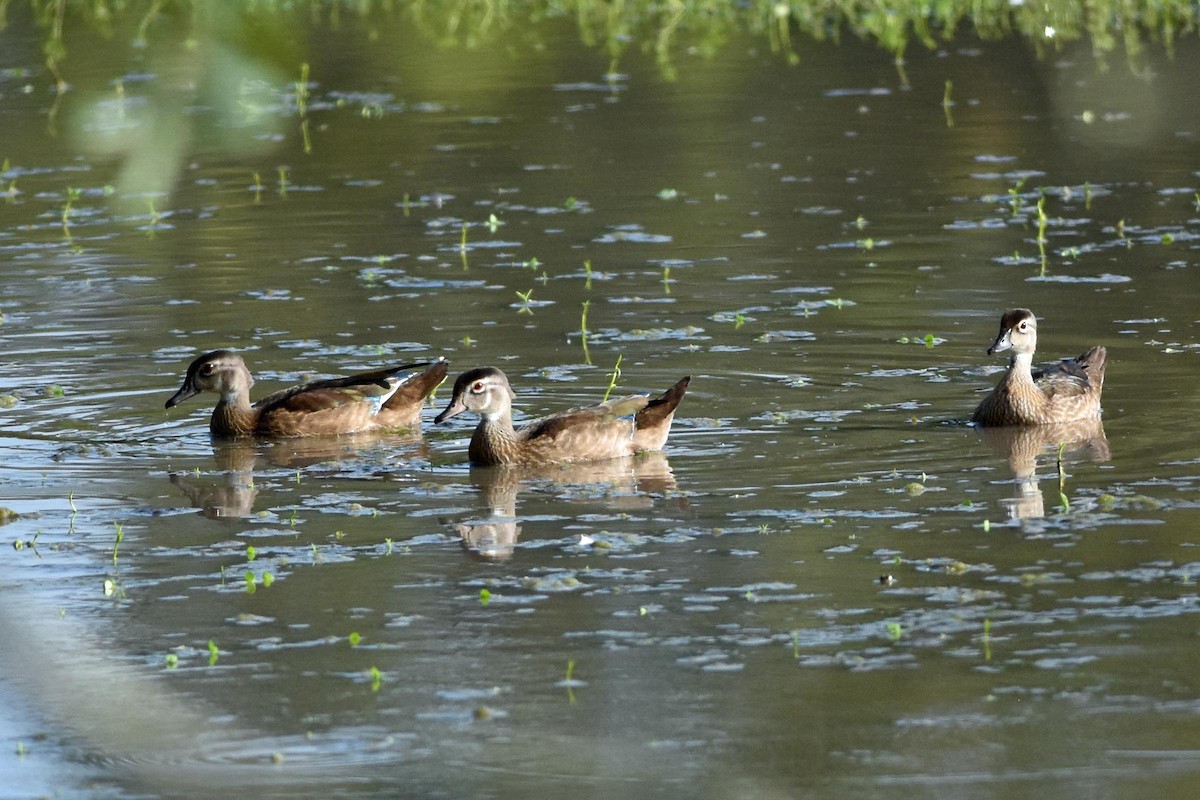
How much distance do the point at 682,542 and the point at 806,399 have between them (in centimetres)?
341

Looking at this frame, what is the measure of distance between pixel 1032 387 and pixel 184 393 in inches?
206

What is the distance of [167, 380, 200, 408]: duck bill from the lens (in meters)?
12.9

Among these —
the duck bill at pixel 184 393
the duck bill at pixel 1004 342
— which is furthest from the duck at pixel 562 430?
the duck bill at pixel 184 393

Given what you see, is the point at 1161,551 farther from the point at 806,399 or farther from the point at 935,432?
the point at 806,399

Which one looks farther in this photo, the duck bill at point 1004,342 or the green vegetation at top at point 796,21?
the green vegetation at top at point 796,21

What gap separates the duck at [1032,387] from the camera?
12.1 metres

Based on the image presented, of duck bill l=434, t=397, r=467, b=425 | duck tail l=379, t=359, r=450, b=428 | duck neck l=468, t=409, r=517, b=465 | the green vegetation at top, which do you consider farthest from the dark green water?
the green vegetation at top

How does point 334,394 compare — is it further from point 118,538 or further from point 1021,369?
point 1021,369

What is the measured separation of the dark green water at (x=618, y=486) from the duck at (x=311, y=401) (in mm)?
280

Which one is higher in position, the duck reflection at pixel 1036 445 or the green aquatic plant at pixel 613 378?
the green aquatic plant at pixel 613 378

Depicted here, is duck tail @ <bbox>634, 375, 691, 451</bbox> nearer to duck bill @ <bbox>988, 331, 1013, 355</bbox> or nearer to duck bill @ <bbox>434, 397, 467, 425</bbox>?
duck bill @ <bbox>434, 397, 467, 425</bbox>

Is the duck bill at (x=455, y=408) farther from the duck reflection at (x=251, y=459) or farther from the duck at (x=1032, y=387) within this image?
the duck at (x=1032, y=387)

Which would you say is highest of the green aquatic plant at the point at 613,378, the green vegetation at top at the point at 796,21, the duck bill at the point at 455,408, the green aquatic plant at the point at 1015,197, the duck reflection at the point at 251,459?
the green vegetation at top at the point at 796,21

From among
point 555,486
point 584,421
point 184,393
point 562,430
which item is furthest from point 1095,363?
point 184,393
